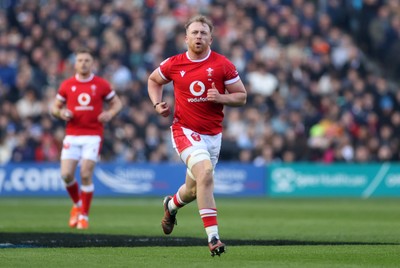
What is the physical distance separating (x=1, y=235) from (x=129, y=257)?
3795mm

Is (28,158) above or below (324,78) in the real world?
below

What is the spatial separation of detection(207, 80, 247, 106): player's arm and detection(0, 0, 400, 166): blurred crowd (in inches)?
619

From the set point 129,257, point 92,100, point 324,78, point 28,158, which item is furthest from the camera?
point 324,78

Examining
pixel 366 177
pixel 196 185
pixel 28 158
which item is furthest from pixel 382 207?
pixel 196 185

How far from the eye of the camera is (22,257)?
10820 mm

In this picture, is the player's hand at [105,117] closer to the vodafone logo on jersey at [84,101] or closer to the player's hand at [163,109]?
the vodafone logo on jersey at [84,101]

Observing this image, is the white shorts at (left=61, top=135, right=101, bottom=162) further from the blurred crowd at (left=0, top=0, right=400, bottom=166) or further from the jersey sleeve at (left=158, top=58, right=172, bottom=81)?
the blurred crowd at (left=0, top=0, right=400, bottom=166)

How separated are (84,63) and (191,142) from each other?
18.1 feet

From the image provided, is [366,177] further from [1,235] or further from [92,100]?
[1,235]

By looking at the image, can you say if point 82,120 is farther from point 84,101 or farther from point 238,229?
point 238,229

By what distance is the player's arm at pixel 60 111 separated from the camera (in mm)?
16438

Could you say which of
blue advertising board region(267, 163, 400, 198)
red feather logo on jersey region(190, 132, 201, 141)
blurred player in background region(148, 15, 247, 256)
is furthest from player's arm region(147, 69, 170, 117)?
blue advertising board region(267, 163, 400, 198)

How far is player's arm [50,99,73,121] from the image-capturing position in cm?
1644

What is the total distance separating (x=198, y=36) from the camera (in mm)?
11469
